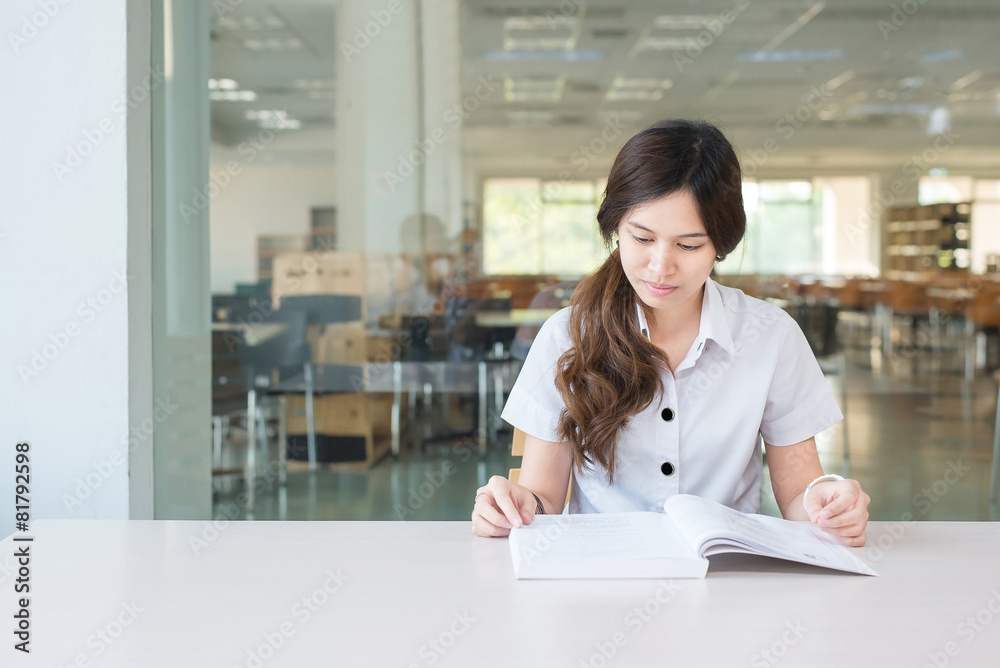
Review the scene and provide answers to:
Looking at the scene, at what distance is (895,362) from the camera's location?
3.74m

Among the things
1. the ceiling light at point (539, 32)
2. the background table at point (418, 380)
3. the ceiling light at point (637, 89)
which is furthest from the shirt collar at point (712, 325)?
the ceiling light at point (637, 89)

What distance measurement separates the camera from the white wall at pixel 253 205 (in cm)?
281

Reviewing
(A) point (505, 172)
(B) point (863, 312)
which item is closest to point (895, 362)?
(B) point (863, 312)

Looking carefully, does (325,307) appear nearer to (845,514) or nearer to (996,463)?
(845,514)

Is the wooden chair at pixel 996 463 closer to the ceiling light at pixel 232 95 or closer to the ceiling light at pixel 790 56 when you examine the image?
the ceiling light at pixel 790 56

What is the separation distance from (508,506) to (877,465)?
8.69 feet

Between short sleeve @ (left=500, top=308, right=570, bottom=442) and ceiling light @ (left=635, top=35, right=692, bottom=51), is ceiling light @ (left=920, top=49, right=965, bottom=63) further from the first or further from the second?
short sleeve @ (left=500, top=308, right=570, bottom=442)

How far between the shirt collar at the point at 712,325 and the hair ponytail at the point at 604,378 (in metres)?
0.02

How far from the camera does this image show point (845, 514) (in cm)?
113

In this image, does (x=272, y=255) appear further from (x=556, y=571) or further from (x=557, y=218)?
(x=556, y=571)

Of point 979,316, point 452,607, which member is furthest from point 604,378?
point 979,316

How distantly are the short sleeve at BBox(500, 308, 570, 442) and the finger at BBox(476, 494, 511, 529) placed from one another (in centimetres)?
21

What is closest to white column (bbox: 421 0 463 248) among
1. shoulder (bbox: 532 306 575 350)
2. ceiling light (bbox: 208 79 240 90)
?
→ ceiling light (bbox: 208 79 240 90)

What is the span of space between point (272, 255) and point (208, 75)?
0.62 metres
